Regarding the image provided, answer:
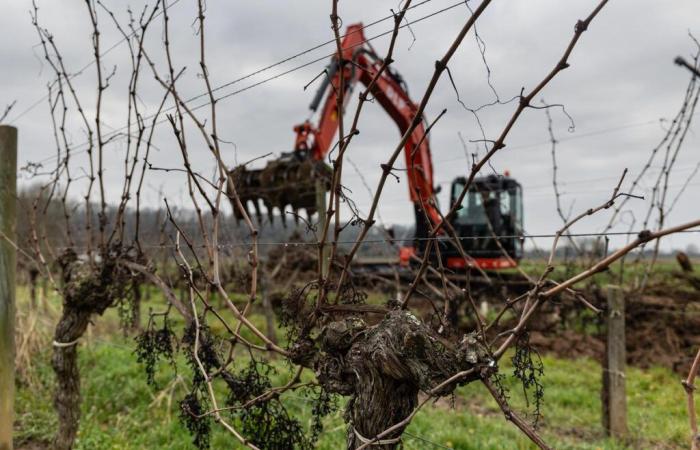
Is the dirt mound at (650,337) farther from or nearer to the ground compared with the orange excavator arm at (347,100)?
nearer to the ground

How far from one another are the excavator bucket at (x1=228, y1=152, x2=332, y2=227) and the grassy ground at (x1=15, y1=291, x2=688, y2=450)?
2.33 metres

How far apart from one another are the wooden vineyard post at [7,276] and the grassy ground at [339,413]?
2.32 ft

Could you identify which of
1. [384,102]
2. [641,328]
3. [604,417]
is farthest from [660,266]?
[604,417]

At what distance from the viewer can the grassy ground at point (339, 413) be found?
428cm

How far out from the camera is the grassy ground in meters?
4.28

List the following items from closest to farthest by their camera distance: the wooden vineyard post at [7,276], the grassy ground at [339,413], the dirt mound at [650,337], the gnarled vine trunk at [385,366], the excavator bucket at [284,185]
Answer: the gnarled vine trunk at [385,366], the wooden vineyard post at [7,276], the grassy ground at [339,413], the excavator bucket at [284,185], the dirt mound at [650,337]

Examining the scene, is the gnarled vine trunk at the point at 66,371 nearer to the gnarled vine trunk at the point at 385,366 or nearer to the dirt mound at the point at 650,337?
the gnarled vine trunk at the point at 385,366

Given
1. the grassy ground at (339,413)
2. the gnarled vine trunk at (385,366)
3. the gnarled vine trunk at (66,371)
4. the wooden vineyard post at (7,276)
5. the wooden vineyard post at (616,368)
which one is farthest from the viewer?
the wooden vineyard post at (616,368)

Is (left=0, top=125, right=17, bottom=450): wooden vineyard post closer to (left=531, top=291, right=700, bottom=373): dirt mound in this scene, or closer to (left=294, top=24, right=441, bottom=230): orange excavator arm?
(left=294, top=24, right=441, bottom=230): orange excavator arm

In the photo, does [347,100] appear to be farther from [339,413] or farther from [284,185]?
[339,413]

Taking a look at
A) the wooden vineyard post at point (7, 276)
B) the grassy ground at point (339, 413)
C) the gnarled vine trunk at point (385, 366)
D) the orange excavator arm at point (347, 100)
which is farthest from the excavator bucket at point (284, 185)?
the gnarled vine trunk at point (385, 366)

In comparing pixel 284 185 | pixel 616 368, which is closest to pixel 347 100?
pixel 284 185

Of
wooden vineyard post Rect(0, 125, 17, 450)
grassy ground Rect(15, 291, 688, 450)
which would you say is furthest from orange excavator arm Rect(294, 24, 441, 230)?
wooden vineyard post Rect(0, 125, 17, 450)

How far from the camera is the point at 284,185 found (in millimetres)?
7391
